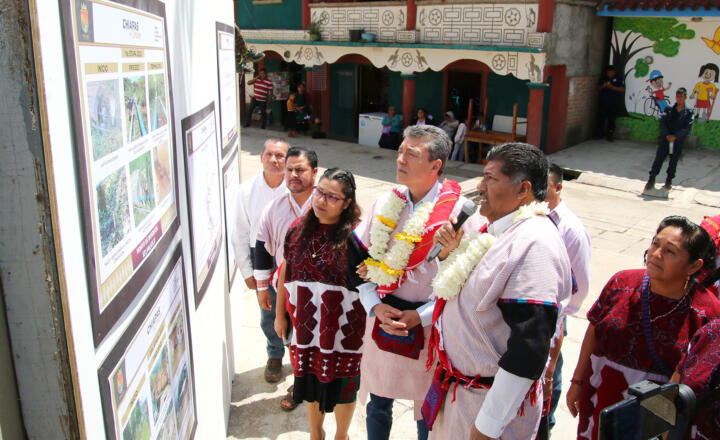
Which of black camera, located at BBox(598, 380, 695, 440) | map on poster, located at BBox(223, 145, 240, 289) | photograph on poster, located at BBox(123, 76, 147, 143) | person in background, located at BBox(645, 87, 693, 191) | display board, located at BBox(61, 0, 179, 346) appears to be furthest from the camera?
person in background, located at BBox(645, 87, 693, 191)

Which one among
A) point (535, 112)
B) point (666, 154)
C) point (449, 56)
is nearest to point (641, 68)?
point (535, 112)

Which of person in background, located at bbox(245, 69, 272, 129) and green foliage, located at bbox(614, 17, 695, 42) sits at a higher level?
green foliage, located at bbox(614, 17, 695, 42)

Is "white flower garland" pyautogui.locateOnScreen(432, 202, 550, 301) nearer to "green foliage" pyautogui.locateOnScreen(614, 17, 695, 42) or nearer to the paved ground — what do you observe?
the paved ground

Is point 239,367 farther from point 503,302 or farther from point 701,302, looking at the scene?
point 701,302

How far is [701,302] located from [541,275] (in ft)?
3.36

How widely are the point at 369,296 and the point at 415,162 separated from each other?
0.72m

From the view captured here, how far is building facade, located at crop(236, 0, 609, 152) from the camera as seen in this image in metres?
11.4

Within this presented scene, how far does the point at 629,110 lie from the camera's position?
533 inches

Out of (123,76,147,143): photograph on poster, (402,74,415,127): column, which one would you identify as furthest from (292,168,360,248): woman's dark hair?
(402,74,415,127): column

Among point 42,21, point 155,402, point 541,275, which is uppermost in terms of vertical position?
point 42,21

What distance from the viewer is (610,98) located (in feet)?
44.7

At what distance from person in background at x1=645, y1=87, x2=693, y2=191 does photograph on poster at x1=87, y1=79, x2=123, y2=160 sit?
1055cm

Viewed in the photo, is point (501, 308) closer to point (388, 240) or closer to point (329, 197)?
point (388, 240)

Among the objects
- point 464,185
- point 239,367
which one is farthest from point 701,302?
point 464,185
